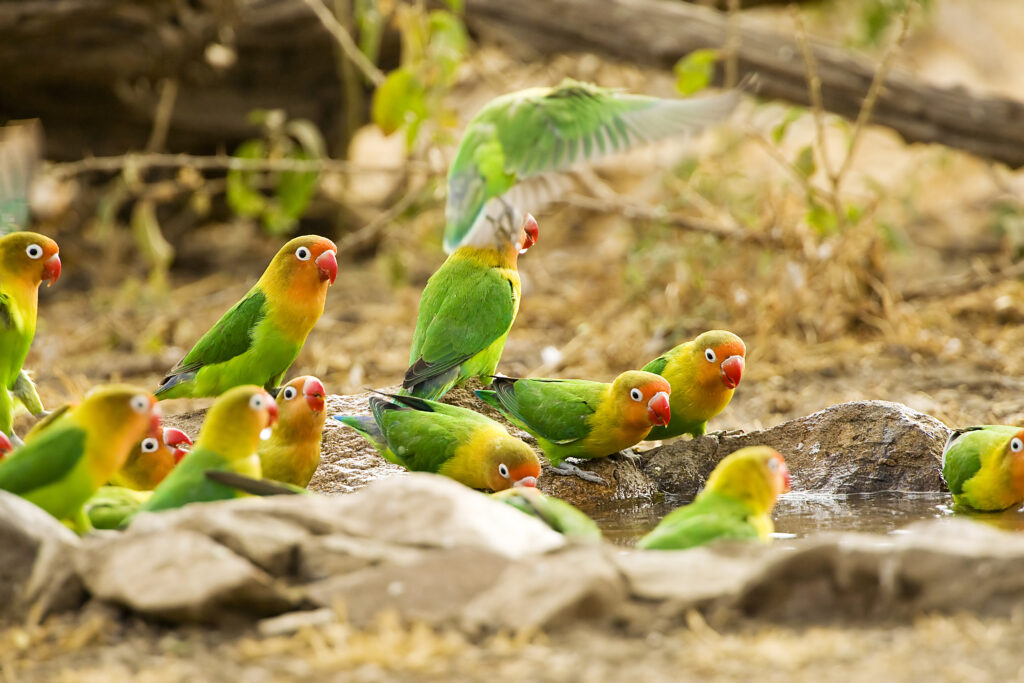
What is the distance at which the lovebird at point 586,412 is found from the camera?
416 centimetres

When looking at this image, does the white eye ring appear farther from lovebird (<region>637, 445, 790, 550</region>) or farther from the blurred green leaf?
the blurred green leaf

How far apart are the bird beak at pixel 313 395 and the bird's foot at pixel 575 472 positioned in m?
1.12

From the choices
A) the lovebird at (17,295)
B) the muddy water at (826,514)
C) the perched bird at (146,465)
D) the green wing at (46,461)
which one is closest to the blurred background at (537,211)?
the lovebird at (17,295)

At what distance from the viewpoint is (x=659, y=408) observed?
4.14m

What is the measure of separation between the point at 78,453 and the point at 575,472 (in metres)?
2.02

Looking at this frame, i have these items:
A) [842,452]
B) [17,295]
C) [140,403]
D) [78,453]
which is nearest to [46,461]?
[78,453]

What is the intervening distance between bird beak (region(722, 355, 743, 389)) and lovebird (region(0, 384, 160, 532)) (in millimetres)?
2293

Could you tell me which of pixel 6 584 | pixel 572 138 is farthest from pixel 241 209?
pixel 6 584

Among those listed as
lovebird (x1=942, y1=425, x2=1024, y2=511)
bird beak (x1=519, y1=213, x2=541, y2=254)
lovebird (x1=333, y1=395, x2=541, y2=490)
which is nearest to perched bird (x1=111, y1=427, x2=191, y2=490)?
lovebird (x1=333, y1=395, x2=541, y2=490)

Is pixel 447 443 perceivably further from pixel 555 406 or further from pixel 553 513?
pixel 553 513

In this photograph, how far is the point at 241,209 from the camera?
28.2 ft

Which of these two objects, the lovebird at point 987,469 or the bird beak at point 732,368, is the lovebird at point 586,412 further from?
the lovebird at point 987,469

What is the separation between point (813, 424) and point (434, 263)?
6434mm

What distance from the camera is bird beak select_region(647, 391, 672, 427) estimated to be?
4133 mm
